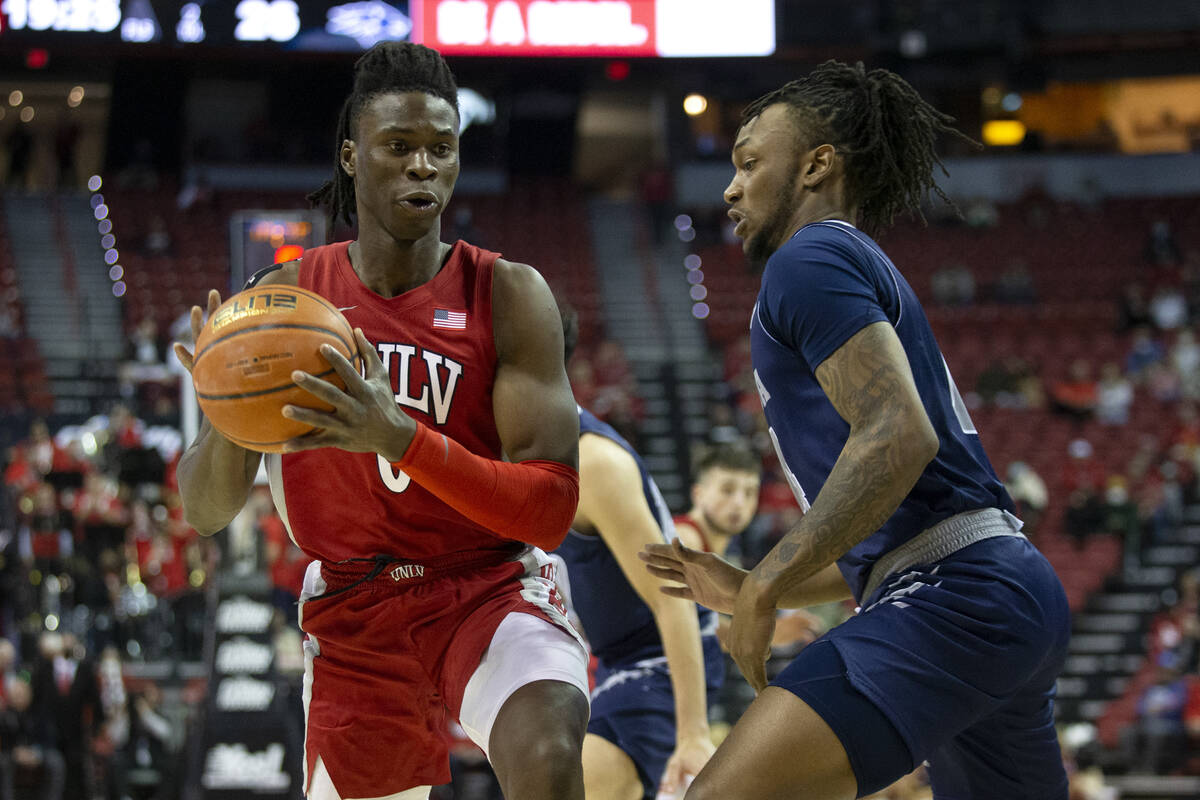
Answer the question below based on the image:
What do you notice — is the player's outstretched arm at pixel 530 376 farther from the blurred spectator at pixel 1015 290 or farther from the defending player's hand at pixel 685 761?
the blurred spectator at pixel 1015 290

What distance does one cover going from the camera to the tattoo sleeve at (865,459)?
94.3 inches

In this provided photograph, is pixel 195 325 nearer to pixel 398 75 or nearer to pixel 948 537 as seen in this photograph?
pixel 398 75

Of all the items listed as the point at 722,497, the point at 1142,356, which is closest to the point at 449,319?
the point at 722,497

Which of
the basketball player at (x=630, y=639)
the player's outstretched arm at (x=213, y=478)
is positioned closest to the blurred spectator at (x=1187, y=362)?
the basketball player at (x=630, y=639)

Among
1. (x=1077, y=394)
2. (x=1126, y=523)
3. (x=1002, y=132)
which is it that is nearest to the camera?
(x=1126, y=523)

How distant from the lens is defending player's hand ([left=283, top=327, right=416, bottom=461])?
235cm

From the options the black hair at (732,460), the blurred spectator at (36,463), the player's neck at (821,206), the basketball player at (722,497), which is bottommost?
the blurred spectator at (36,463)

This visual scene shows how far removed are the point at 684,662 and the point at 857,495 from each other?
4.93ft

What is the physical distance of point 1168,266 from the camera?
20078 millimetres

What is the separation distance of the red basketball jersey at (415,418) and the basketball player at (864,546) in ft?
1.71

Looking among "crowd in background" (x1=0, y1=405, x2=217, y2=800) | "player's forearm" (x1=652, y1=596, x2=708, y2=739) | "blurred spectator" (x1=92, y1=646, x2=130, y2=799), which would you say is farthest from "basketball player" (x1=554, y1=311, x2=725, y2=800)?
"crowd in background" (x1=0, y1=405, x2=217, y2=800)

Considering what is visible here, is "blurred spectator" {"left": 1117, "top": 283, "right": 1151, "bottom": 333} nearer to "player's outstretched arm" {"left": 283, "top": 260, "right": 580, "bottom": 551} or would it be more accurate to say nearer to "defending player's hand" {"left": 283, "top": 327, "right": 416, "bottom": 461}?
"player's outstretched arm" {"left": 283, "top": 260, "right": 580, "bottom": 551}

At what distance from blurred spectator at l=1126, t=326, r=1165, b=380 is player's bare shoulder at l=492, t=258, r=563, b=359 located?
1614cm

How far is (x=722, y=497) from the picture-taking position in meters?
Result: 4.58
